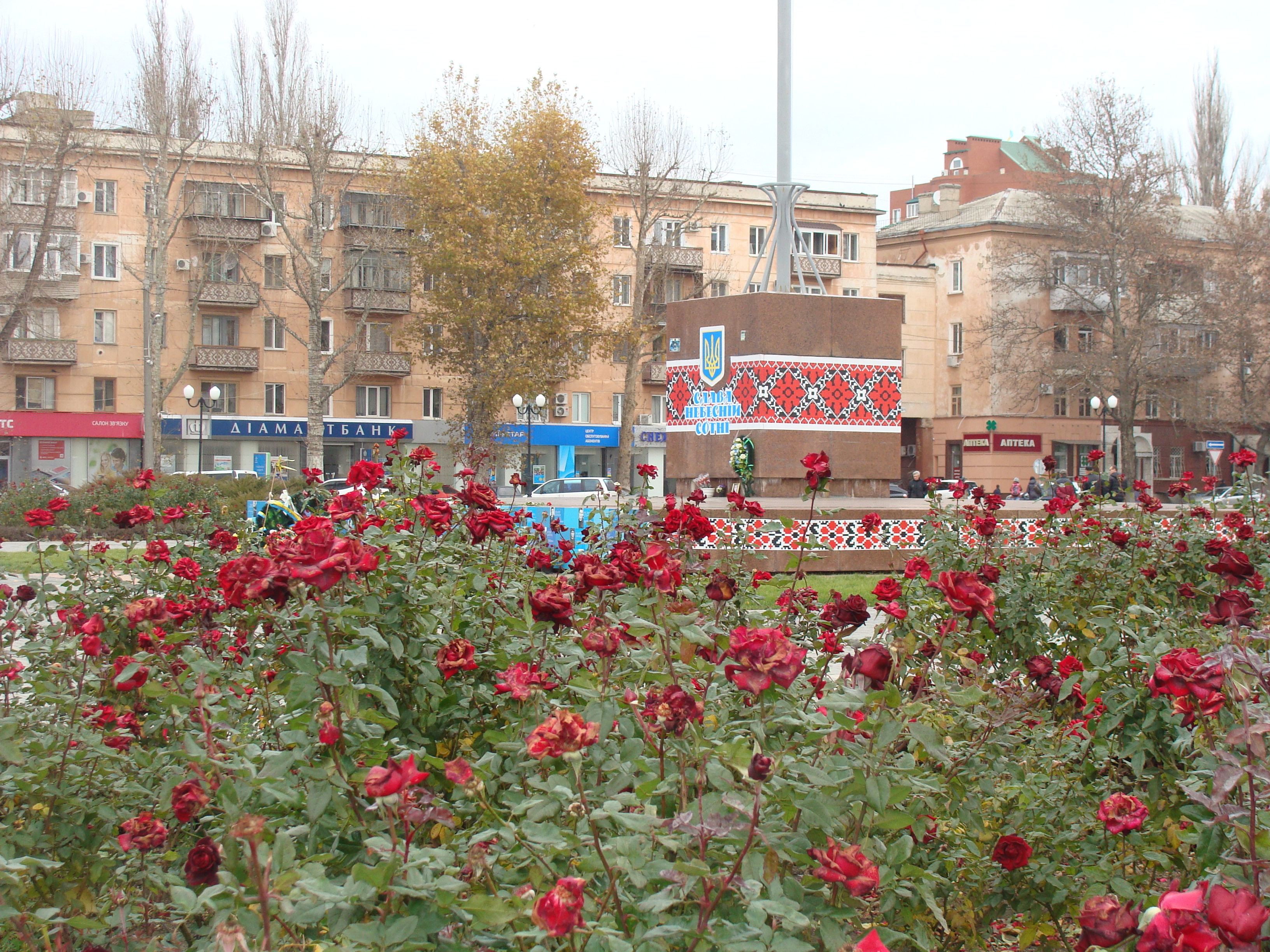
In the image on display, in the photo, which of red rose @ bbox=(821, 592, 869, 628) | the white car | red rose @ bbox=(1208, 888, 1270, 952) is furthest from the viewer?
the white car

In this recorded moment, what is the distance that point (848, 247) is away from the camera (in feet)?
173

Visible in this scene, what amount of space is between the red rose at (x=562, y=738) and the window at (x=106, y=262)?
152 ft

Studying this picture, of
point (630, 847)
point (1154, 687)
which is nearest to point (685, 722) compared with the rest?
point (630, 847)

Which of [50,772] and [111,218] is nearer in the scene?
[50,772]

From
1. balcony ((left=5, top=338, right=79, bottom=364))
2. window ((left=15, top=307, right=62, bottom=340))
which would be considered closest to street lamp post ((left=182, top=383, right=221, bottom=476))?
balcony ((left=5, top=338, right=79, bottom=364))

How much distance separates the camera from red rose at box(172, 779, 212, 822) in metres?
2.03

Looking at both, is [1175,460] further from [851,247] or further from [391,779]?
[391,779]

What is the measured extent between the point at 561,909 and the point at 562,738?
0.93 ft

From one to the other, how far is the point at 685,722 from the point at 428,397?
4638 cm

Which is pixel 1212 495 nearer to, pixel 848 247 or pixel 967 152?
pixel 848 247

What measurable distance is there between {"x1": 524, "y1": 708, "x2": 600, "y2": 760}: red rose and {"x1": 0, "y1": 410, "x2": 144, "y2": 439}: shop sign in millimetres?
44073

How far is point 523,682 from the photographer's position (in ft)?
7.95

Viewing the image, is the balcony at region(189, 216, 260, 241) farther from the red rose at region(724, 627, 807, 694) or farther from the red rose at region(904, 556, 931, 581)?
the red rose at region(724, 627, 807, 694)

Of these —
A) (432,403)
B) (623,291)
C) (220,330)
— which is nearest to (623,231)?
(623,291)
